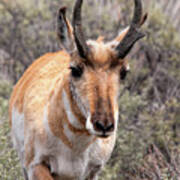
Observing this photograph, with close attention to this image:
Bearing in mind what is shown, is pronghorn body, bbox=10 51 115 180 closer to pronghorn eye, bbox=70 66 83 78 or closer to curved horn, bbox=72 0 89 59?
pronghorn eye, bbox=70 66 83 78

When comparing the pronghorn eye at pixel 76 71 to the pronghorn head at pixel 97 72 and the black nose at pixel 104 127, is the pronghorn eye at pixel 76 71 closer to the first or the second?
the pronghorn head at pixel 97 72

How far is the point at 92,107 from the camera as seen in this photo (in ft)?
12.2

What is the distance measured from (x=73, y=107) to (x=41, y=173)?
2.86 feet

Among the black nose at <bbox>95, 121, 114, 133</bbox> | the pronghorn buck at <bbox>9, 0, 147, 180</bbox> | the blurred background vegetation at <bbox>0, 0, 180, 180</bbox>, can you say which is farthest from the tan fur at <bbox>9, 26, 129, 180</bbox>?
the blurred background vegetation at <bbox>0, 0, 180, 180</bbox>

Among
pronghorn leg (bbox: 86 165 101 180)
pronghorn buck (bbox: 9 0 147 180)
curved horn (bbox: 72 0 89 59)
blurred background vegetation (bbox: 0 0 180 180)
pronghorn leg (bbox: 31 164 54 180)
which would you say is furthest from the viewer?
blurred background vegetation (bbox: 0 0 180 180)

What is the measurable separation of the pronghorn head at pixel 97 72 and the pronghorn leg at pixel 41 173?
3.14 feet

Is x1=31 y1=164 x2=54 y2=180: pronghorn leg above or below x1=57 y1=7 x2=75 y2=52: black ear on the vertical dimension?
below

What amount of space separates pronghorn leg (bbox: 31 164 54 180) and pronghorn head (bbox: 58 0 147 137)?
956 mm

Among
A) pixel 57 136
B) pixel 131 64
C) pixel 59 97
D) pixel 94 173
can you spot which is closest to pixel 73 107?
pixel 59 97

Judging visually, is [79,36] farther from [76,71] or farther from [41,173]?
[41,173]

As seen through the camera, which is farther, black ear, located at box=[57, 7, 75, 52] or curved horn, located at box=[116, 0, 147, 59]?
black ear, located at box=[57, 7, 75, 52]

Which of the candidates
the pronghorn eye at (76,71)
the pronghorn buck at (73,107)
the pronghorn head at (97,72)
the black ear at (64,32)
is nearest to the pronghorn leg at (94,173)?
Answer: the pronghorn buck at (73,107)

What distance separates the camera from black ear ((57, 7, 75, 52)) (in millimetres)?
4473

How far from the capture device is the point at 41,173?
15.1 ft
